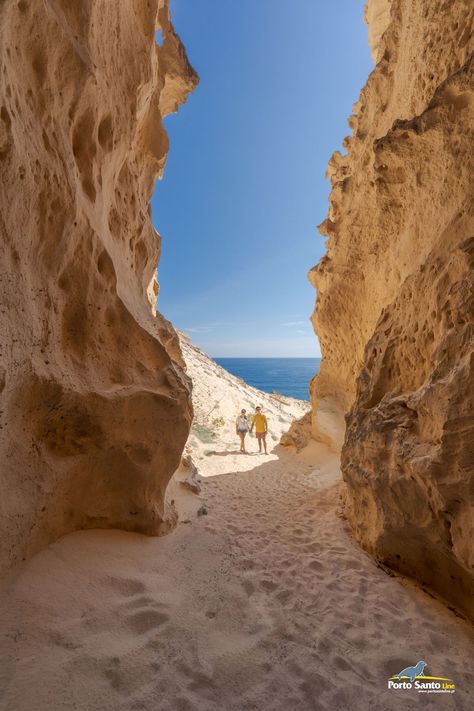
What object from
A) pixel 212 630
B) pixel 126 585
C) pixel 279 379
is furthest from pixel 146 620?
pixel 279 379

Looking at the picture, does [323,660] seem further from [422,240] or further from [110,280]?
[422,240]

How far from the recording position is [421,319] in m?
4.02

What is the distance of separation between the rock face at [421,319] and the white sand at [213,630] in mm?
698

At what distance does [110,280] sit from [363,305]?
6085 millimetres

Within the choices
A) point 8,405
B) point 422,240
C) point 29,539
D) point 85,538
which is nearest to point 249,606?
point 85,538

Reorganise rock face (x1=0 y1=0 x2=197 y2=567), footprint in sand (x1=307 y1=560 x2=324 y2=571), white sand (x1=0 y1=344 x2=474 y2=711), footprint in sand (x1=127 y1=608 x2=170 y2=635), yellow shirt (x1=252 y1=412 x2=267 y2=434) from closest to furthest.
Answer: white sand (x1=0 y1=344 x2=474 y2=711) < footprint in sand (x1=127 y1=608 x2=170 y2=635) < rock face (x1=0 y1=0 x2=197 y2=567) < footprint in sand (x1=307 y1=560 x2=324 y2=571) < yellow shirt (x1=252 y1=412 x2=267 y2=434)

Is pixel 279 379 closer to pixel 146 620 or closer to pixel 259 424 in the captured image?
pixel 259 424

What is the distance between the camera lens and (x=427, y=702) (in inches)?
84.4

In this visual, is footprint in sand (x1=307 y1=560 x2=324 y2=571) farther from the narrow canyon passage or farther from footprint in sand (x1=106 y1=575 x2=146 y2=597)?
footprint in sand (x1=106 y1=575 x2=146 y2=597)

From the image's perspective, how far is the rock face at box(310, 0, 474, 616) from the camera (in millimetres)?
2977

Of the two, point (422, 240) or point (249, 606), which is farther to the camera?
point (422, 240)

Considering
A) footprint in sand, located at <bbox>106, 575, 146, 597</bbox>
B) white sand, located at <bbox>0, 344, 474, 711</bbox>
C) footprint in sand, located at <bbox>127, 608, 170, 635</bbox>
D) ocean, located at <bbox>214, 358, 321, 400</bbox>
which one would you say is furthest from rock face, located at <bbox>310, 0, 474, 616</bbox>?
ocean, located at <bbox>214, 358, 321, 400</bbox>

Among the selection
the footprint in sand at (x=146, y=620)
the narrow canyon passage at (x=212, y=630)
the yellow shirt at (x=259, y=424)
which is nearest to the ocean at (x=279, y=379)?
the yellow shirt at (x=259, y=424)
